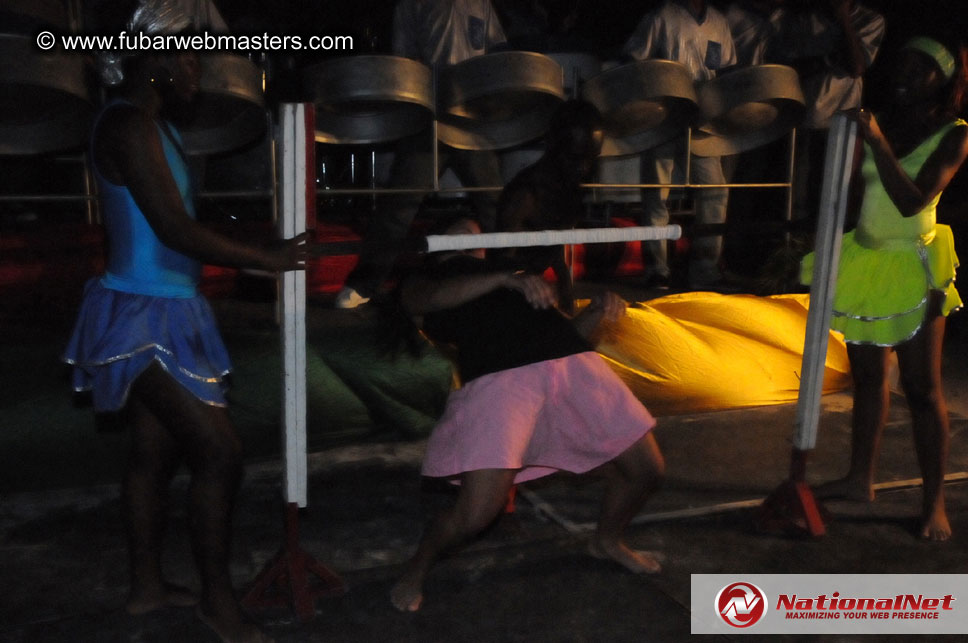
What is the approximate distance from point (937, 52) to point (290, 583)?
1.99m

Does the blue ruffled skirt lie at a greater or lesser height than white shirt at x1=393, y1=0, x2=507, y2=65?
lesser

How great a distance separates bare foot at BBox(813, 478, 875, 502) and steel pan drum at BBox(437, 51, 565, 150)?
→ 199cm

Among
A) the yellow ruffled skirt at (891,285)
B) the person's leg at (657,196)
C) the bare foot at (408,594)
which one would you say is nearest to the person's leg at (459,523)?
the bare foot at (408,594)

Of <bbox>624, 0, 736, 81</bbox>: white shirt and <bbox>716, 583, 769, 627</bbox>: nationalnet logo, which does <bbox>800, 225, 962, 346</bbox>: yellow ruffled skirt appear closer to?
<bbox>716, 583, 769, 627</bbox>: nationalnet logo

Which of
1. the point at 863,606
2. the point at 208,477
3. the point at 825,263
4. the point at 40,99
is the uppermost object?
the point at 40,99

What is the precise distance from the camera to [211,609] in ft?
6.02

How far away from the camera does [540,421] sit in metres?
2.03

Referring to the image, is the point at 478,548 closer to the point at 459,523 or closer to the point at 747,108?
the point at 459,523

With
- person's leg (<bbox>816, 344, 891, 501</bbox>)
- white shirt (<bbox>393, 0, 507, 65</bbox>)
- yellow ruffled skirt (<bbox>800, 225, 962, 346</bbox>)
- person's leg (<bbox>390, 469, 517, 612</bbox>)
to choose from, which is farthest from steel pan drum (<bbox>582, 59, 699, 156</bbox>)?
person's leg (<bbox>390, 469, 517, 612</bbox>)

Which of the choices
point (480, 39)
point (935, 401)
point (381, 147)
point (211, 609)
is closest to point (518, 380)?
point (211, 609)

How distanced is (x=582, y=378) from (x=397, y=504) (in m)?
0.87

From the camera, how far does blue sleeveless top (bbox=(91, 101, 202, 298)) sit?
170cm

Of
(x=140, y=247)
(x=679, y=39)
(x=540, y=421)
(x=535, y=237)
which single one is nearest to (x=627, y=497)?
(x=540, y=421)

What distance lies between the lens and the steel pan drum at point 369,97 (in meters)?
3.51
